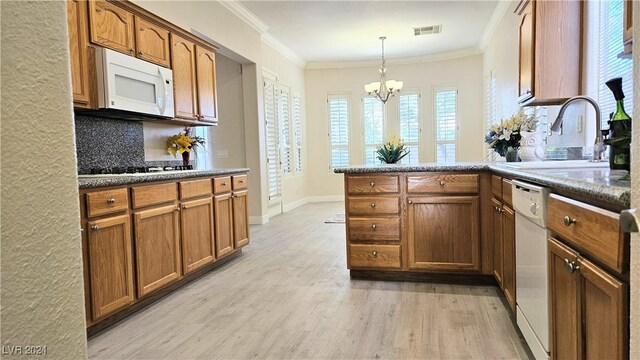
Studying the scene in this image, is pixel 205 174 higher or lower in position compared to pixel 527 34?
lower

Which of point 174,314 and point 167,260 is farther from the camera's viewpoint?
point 167,260

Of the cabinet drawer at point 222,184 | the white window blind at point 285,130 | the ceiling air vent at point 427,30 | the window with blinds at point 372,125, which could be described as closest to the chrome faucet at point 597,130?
the cabinet drawer at point 222,184

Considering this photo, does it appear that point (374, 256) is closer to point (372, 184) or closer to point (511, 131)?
point (372, 184)

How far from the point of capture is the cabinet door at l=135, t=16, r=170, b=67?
3.03 metres

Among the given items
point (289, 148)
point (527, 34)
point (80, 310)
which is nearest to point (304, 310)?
point (80, 310)

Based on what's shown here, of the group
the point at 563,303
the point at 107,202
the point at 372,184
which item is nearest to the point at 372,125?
the point at 372,184

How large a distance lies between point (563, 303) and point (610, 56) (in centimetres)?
186

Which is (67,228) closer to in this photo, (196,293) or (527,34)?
(196,293)

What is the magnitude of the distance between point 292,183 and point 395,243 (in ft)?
14.9

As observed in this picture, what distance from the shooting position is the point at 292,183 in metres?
7.40

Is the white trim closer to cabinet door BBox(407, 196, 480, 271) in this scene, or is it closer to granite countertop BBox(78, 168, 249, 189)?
granite countertop BBox(78, 168, 249, 189)

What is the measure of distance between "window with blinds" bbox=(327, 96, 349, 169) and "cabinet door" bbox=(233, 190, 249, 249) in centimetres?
447

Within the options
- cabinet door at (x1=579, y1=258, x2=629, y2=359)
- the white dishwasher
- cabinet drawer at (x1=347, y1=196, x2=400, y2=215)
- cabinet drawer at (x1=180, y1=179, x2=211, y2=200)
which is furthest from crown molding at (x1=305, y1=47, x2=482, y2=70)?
cabinet door at (x1=579, y1=258, x2=629, y2=359)

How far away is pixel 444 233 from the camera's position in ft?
9.46
